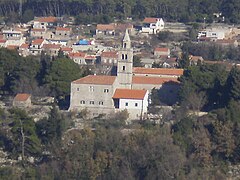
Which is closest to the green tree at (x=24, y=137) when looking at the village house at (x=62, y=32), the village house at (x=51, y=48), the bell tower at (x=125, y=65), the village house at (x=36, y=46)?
the bell tower at (x=125, y=65)

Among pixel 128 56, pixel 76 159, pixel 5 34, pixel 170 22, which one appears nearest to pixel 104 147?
pixel 76 159

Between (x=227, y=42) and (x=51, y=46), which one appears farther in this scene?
(x=227, y=42)

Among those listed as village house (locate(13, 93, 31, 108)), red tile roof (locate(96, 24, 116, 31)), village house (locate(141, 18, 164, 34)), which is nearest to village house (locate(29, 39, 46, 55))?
red tile roof (locate(96, 24, 116, 31))

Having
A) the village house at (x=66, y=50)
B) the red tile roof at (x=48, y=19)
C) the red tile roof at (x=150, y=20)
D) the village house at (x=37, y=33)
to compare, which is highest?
the red tile roof at (x=150, y=20)

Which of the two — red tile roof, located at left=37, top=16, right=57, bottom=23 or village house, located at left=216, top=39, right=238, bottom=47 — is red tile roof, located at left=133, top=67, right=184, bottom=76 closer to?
village house, located at left=216, top=39, right=238, bottom=47

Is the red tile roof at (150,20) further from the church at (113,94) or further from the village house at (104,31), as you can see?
the church at (113,94)

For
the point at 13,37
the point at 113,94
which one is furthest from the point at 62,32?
the point at 113,94

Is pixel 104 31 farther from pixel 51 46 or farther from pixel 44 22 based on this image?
pixel 51 46

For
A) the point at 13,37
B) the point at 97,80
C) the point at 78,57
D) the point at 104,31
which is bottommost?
the point at 78,57
